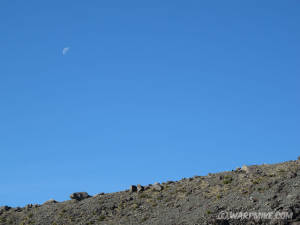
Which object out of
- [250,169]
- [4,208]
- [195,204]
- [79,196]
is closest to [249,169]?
[250,169]

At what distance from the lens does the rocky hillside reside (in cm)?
3672

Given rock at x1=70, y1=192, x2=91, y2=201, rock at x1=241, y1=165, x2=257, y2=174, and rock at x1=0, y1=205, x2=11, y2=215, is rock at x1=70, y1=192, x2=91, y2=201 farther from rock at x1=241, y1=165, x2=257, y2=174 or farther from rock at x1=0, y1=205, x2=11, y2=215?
rock at x1=241, y1=165, x2=257, y2=174

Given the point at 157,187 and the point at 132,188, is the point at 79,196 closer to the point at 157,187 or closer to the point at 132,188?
the point at 132,188

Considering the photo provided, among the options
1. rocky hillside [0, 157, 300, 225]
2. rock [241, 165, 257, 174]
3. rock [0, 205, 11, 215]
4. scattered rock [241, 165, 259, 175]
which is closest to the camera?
rocky hillside [0, 157, 300, 225]

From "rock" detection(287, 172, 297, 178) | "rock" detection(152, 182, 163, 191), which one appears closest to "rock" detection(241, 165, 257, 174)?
"rock" detection(287, 172, 297, 178)

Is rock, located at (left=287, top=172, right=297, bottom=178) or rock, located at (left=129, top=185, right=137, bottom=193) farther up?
rock, located at (left=129, top=185, right=137, bottom=193)

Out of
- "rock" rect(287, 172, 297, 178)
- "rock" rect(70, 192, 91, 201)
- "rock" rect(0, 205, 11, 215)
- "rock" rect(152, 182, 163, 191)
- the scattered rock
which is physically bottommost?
"rock" rect(287, 172, 297, 178)

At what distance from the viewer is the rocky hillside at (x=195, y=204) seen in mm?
36719

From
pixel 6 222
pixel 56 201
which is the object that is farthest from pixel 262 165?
pixel 6 222

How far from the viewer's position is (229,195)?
134ft

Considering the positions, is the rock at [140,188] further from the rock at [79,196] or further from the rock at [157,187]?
the rock at [79,196]

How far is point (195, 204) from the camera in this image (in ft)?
137

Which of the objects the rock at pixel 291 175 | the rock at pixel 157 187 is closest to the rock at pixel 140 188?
the rock at pixel 157 187

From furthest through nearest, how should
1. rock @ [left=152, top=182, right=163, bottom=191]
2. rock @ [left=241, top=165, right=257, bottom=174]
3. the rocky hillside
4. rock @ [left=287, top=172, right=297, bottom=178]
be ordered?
rock @ [left=152, top=182, right=163, bottom=191], rock @ [left=241, top=165, right=257, bottom=174], rock @ [left=287, top=172, right=297, bottom=178], the rocky hillside
